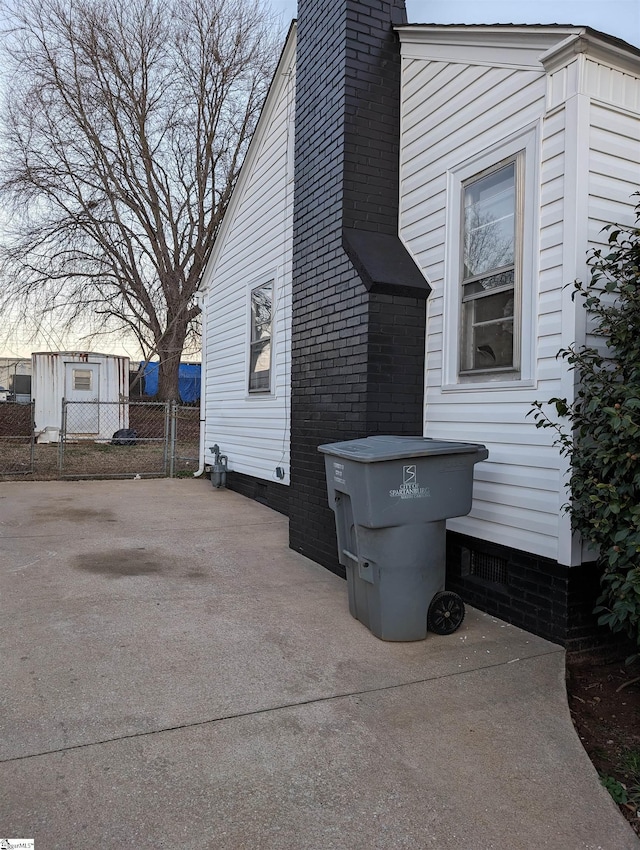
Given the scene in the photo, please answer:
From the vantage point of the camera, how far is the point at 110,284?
20172 millimetres

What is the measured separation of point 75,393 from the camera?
16.1 meters

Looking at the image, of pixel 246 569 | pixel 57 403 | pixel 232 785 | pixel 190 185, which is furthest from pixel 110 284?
pixel 232 785

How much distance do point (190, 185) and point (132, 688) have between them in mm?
21167

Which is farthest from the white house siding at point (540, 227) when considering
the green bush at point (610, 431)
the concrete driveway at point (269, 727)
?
the concrete driveway at point (269, 727)

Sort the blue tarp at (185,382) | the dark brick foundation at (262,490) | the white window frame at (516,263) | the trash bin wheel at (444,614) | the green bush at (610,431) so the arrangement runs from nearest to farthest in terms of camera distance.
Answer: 1. the green bush at (610,431)
2. the trash bin wheel at (444,614)
3. the white window frame at (516,263)
4. the dark brick foundation at (262,490)
5. the blue tarp at (185,382)

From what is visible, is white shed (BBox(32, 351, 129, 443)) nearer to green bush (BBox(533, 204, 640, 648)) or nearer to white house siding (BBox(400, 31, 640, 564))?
white house siding (BBox(400, 31, 640, 564))

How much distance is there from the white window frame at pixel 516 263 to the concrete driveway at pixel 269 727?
66.1 inches

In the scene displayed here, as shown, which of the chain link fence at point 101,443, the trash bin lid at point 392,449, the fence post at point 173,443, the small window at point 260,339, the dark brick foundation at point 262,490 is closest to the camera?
the trash bin lid at point 392,449

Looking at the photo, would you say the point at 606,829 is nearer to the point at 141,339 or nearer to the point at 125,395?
the point at 125,395

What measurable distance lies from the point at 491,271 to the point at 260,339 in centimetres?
452

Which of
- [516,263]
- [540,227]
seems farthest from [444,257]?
[540,227]

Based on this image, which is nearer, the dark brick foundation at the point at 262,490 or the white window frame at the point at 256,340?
the dark brick foundation at the point at 262,490

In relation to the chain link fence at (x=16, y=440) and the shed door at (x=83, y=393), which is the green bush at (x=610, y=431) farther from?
the shed door at (x=83, y=393)

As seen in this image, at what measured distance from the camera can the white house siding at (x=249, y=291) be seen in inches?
296
